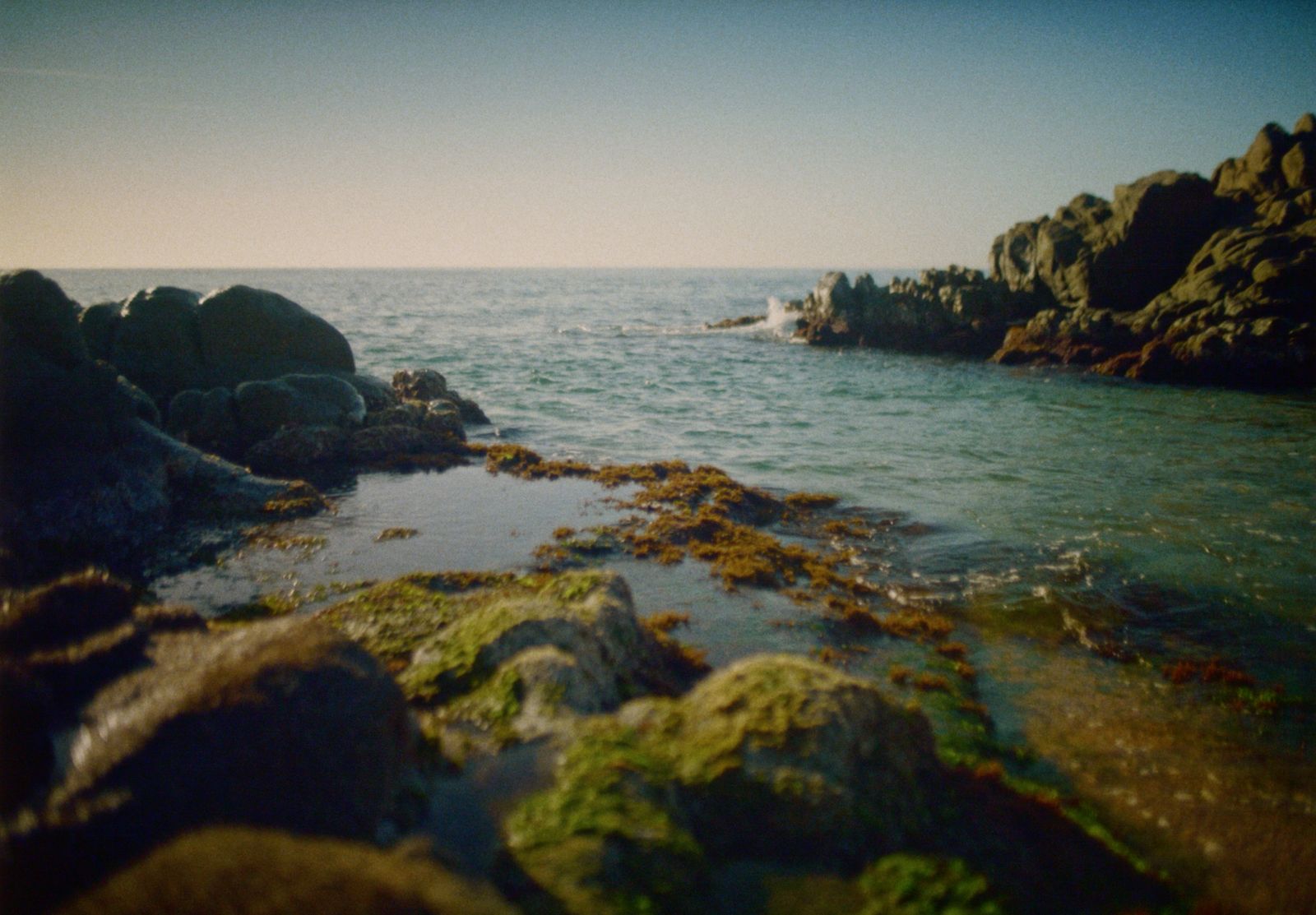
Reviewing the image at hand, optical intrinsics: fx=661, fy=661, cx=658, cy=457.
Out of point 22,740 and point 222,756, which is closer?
point 222,756

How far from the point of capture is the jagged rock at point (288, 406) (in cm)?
1502

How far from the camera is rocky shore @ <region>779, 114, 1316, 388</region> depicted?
Result: 28031 mm

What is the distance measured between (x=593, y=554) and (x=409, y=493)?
4.64 metres

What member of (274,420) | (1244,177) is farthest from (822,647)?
(1244,177)

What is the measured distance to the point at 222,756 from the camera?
356 centimetres

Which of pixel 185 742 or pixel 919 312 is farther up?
pixel 919 312

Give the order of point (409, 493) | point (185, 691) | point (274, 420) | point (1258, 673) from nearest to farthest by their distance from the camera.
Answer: point (185, 691) → point (1258, 673) → point (409, 493) → point (274, 420)

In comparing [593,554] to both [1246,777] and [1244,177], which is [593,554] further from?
[1244,177]

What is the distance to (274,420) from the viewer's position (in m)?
15.0

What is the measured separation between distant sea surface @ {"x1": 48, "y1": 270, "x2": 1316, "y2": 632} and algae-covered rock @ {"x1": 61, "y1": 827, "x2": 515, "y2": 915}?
27.3 feet

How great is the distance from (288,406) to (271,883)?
14.6 metres

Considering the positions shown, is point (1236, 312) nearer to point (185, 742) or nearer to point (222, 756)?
point (222, 756)

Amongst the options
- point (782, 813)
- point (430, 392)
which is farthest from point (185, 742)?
point (430, 392)

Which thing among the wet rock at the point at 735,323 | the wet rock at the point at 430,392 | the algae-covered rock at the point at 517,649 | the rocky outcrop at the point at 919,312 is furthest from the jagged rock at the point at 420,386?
the wet rock at the point at 735,323
